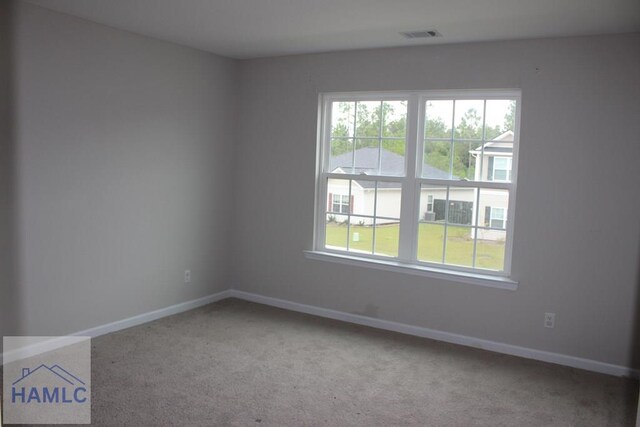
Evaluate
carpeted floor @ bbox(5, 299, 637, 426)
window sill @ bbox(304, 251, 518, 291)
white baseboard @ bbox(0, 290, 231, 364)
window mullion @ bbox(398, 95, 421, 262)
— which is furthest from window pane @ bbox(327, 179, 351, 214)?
white baseboard @ bbox(0, 290, 231, 364)

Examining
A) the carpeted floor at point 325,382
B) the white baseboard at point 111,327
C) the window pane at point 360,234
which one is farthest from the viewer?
the window pane at point 360,234

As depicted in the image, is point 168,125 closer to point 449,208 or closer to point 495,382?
point 449,208

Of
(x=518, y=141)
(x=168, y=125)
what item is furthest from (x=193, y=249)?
(x=518, y=141)

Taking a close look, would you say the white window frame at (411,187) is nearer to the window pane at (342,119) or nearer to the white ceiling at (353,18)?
the window pane at (342,119)

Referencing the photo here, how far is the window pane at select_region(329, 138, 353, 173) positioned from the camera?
5.05 metres

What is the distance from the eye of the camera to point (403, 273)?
471cm

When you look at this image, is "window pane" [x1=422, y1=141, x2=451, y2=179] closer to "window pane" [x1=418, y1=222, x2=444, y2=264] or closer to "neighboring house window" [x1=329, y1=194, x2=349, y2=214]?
"window pane" [x1=418, y1=222, x2=444, y2=264]

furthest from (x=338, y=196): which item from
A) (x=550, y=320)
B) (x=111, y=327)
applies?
(x=111, y=327)

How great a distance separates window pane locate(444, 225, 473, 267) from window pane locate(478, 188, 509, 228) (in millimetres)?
158

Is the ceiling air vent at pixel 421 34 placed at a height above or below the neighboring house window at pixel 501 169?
above

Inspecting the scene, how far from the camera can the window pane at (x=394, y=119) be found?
→ 4.73 metres

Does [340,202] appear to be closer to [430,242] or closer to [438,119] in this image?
[430,242]

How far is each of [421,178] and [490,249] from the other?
0.83m

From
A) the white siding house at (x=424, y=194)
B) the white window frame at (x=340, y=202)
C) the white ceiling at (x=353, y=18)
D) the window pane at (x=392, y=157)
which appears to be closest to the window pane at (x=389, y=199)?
the white siding house at (x=424, y=194)
